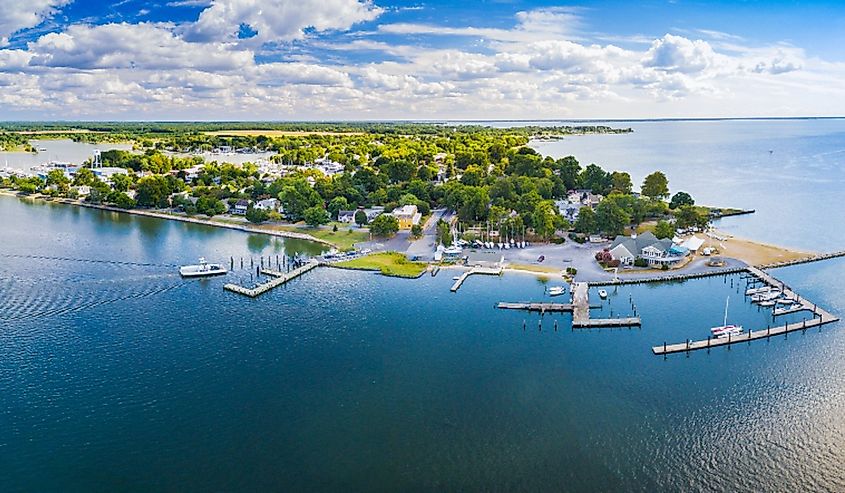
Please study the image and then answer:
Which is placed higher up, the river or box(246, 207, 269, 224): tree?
box(246, 207, 269, 224): tree

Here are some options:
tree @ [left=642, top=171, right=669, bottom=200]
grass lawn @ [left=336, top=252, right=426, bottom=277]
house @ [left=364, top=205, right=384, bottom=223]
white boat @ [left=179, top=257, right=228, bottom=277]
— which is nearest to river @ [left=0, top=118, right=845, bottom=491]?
white boat @ [left=179, top=257, right=228, bottom=277]

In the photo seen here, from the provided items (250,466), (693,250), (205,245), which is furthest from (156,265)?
(693,250)

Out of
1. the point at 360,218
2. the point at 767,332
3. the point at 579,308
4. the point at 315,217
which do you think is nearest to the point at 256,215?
the point at 315,217

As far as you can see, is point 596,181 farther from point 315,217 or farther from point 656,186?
point 315,217

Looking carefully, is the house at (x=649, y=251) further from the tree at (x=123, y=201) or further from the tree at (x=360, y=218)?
the tree at (x=123, y=201)

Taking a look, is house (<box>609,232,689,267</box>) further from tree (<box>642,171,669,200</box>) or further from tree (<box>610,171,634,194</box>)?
tree (<box>610,171,634,194</box>)

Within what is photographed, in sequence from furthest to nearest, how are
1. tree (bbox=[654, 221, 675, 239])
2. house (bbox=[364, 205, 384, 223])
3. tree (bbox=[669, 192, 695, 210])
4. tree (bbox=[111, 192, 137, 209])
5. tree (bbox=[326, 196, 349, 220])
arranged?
tree (bbox=[111, 192, 137, 209])
tree (bbox=[669, 192, 695, 210])
tree (bbox=[326, 196, 349, 220])
house (bbox=[364, 205, 384, 223])
tree (bbox=[654, 221, 675, 239])

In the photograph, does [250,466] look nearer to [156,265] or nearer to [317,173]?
[156,265]
